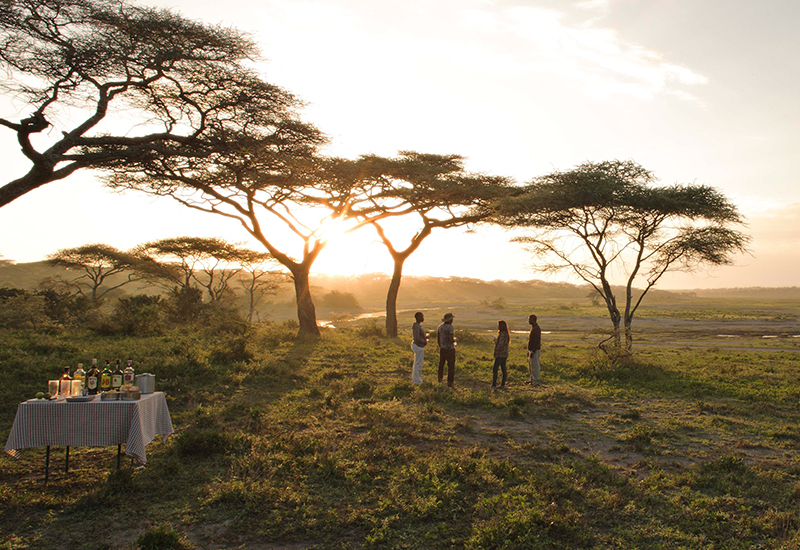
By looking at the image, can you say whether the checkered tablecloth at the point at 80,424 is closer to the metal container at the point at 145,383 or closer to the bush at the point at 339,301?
the metal container at the point at 145,383

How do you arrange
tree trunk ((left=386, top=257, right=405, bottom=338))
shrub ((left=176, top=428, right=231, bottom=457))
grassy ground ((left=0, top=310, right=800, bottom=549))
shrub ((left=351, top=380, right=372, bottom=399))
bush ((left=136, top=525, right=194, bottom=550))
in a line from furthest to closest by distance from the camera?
tree trunk ((left=386, top=257, right=405, bottom=338)) < shrub ((left=351, top=380, right=372, bottom=399)) < shrub ((left=176, top=428, right=231, bottom=457)) < grassy ground ((left=0, top=310, right=800, bottom=549)) < bush ((left=136, top=525, right=194, bottom=550))

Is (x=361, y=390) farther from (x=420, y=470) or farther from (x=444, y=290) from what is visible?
(x=444, y=290)

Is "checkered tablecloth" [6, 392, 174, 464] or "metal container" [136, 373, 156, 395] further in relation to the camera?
"metal container" [136, 373, 156, 395]

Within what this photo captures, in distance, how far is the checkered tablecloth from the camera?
5609mm

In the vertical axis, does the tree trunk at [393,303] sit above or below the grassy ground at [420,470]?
above

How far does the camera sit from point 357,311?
58469 mm

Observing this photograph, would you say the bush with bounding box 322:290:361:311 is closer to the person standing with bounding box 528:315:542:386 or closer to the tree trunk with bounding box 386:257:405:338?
the tree trunk with bounding box 386:257:405:338

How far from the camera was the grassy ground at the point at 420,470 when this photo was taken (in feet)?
15.1

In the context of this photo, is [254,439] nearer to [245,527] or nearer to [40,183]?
[245,527]

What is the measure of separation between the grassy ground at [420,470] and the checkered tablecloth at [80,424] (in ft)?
1.34

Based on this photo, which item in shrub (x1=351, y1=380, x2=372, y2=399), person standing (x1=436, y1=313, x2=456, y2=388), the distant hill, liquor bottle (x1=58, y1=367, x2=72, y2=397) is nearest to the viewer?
liquor bottle (x1=58, y1=367, x2=72, y2=397)

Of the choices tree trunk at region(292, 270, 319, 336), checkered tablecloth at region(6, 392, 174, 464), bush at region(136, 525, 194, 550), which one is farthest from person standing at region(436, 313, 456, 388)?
tree trunk at region(292, 270, 319, 336)

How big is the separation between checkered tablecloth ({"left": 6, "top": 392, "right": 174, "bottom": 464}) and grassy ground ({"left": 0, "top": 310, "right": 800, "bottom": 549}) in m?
0.41

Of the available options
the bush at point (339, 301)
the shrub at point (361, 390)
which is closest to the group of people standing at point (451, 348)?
the shrub at point (361, 390)
